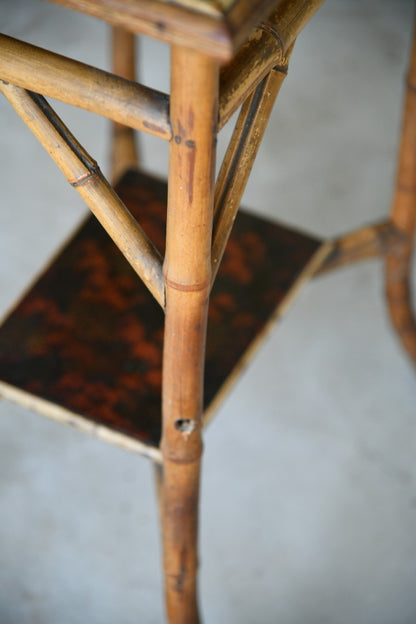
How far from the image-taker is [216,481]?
50.7 inches

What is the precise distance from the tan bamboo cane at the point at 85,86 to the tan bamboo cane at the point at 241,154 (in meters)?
0.10

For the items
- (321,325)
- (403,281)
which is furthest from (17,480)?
(403,281)

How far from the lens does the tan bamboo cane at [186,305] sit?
0.54 m

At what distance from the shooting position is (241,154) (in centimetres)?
66

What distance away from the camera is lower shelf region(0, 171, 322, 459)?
91 centimetres

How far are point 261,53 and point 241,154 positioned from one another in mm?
81

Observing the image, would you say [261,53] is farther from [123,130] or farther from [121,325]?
[123,130]

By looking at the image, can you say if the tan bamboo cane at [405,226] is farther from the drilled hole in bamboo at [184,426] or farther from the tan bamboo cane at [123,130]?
the drilled hole in bamboo at [184,426]

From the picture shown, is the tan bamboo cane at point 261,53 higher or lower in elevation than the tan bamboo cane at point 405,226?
higher

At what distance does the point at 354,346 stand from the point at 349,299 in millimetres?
109

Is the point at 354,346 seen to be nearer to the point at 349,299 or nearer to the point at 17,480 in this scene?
the point at 349,299

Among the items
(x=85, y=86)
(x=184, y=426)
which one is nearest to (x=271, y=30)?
(x=85, y=86)

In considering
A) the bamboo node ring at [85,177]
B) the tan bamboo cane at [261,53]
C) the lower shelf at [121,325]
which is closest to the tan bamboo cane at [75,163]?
the bamboo node ring at [85,177]

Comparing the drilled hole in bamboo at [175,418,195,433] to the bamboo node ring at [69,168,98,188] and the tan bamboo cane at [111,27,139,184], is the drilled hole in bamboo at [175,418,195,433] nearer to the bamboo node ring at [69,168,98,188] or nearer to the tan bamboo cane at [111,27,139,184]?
the bamboo node ring at [69,168,98,188]
